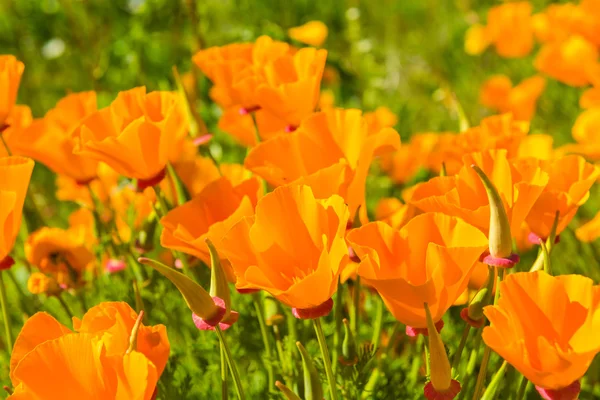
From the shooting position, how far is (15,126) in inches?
51.7

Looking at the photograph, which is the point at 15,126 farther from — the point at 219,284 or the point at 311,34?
the point at 311,34

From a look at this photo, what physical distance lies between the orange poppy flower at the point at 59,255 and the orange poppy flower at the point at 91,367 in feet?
1.69

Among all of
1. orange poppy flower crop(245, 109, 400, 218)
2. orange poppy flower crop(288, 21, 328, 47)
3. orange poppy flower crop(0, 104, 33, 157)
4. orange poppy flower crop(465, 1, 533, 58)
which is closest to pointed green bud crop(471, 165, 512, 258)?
orange poppy flower crop(245, 109, 400, 218)

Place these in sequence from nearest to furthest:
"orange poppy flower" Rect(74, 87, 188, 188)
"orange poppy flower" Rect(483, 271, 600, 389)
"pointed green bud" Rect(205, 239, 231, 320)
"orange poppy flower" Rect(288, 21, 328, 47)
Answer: "orange poppy flower" Rect(483, 271, 600, 389), "pointed green bud" Rect(205, 239, 231, 320), "orange poppy flower" Rect(74, 87, 188, 188), "orange poppy flower" Rect(288, 21, 328, 47)

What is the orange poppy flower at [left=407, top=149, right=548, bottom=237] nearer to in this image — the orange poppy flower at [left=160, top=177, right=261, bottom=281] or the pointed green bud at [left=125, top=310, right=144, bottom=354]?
the orange poppy flower at [left=160, top=177, right=261, bottom=281]

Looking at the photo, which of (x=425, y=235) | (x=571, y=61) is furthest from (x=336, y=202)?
(x=571, y=61)

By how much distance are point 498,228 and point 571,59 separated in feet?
4.99

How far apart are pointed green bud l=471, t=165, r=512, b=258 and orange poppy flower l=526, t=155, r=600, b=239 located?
18cm

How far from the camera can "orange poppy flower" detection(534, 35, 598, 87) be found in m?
2.10

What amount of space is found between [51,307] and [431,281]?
2.91 feet

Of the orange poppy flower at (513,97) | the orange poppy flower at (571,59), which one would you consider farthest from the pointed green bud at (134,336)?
the orange poppy flower at (513,97)

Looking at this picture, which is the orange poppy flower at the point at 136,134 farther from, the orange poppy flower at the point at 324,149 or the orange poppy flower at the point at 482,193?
the orange poppy flower at the point at 482,193

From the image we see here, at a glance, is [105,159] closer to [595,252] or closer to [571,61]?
[595,252]

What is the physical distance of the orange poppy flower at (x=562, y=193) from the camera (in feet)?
3.11
